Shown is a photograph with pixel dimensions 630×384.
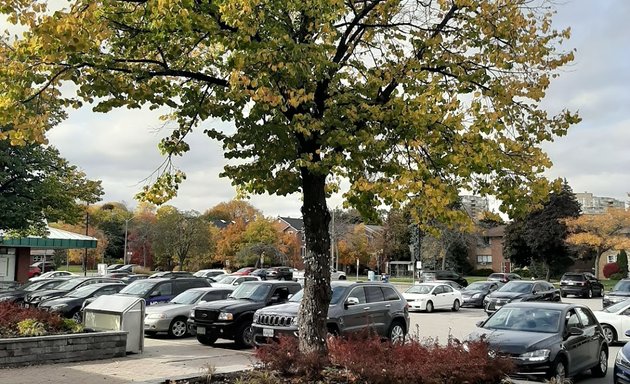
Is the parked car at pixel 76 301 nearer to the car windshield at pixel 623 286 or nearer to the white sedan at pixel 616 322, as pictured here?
the white sedan at pixel 616 322

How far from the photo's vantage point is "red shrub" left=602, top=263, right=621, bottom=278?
72713 mm

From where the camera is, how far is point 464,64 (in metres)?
8.94

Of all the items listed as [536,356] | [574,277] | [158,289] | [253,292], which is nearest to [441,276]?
[574,277]

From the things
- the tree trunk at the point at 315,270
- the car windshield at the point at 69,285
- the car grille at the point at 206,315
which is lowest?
the car grille at the point at 206,315

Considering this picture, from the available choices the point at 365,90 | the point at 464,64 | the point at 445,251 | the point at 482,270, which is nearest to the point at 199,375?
the point at 365,90

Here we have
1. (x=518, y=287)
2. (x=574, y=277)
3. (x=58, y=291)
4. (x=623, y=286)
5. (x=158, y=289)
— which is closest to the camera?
(x=158, y=289)

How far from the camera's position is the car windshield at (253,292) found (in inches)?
631

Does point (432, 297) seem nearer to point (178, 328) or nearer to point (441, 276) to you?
point (178, 328)

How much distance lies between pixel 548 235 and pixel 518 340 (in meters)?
55.2

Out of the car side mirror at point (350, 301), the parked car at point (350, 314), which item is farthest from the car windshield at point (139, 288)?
the car side mirror at point (350, 301)

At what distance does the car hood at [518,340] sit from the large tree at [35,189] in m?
20.5

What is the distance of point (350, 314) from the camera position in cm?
1379

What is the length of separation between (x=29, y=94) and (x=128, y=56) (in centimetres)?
138

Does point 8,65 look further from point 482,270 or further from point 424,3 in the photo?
point 482,270
